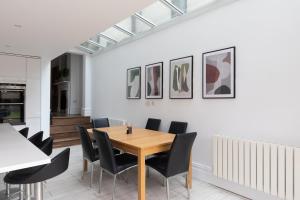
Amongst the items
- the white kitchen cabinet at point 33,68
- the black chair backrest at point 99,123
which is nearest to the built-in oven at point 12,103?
the white kitchen cabinet at point 33,68

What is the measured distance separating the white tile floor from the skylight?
9.23ft

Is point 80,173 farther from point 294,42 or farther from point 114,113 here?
point 294,42

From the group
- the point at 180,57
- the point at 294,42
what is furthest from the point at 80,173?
the point at 294,42

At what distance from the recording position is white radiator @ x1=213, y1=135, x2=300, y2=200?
2.20 m

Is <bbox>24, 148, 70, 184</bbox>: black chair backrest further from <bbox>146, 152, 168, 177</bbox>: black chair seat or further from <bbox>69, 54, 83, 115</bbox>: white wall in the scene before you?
<bbox>69, 54, 83, 115</bbox>: white wall

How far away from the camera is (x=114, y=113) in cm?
551

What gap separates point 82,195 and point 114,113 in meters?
2.88

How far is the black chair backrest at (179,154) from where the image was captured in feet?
8.02

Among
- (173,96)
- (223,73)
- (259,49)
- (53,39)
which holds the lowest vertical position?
(173,96)

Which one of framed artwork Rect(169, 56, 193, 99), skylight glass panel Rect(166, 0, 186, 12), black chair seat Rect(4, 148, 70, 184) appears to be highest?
skylight glass panel Rect(166, 0, 186, 12)

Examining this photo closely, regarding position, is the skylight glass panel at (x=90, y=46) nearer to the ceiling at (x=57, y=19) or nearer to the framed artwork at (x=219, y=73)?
the ceiling at (x=57, y=19)

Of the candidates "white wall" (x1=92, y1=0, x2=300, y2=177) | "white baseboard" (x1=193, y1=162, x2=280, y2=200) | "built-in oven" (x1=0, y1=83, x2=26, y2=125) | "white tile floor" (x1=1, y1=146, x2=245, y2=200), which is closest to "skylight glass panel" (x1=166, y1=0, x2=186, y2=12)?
"white wall" (x1=92, y1=0, x2=300, y2=177)

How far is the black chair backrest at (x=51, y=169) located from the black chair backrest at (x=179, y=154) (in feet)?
3.92

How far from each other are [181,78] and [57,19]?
6.97 feet
